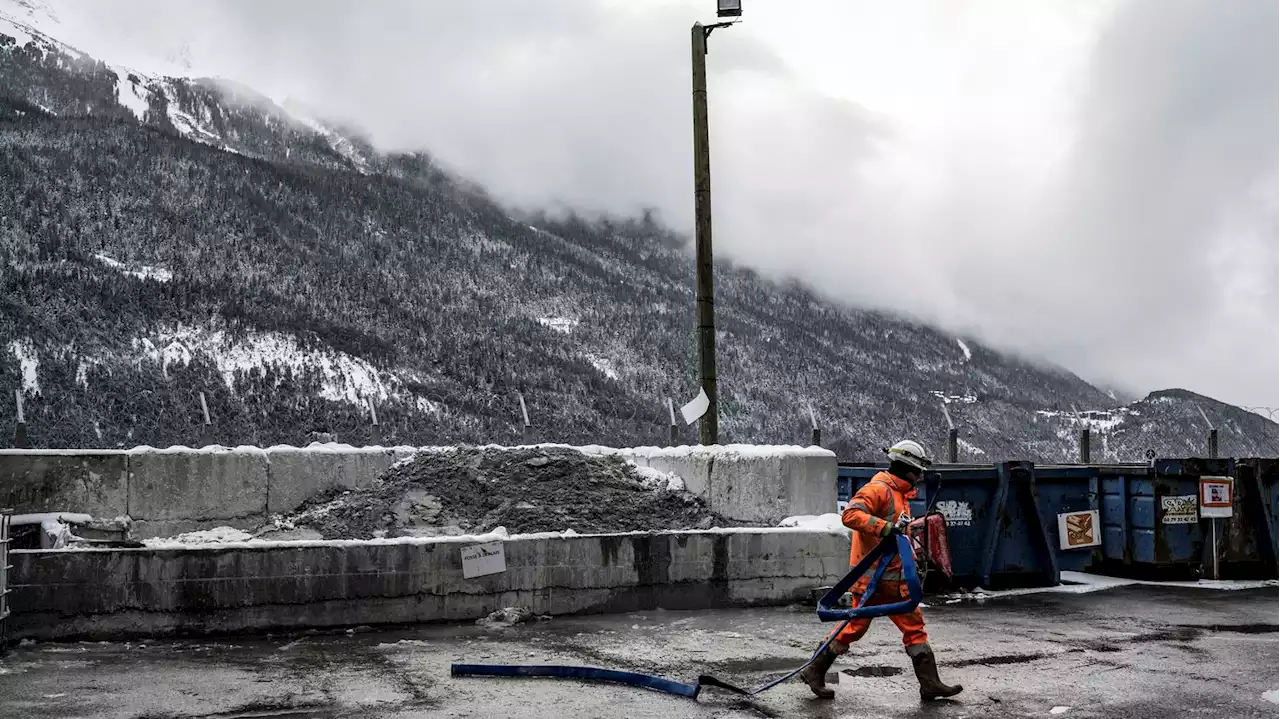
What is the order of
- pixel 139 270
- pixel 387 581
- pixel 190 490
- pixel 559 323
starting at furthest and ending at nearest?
pixel 559 323
pixel 139 270
pixel 190 490
pixel 387 581

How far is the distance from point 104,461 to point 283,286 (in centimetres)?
5882

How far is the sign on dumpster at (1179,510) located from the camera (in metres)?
14.7

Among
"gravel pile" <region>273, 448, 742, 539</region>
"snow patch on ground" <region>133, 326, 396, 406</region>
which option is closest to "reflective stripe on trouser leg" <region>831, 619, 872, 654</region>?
"gravel pile" <region>273, 448, 742, 539</region>

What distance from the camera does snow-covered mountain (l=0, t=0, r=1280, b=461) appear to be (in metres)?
47.8

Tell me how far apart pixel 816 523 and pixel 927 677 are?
475 centimetres

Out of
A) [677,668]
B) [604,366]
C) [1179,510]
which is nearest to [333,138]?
[604,366]

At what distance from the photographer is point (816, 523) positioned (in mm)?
12195

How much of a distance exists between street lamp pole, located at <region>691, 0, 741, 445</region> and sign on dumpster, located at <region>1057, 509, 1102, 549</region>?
14.4 ft

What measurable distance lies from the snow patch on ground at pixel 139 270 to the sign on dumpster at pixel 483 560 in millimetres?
56688

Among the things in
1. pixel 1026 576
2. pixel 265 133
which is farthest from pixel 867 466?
pixel 265 133

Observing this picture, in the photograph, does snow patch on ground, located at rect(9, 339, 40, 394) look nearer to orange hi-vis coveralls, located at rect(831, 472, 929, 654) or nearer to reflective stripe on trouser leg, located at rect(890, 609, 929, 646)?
orange hi-vis coveralls, located at rect(831, 472, 929, 654)

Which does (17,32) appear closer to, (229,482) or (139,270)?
(139,270)

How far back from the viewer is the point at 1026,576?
1414 centimetres

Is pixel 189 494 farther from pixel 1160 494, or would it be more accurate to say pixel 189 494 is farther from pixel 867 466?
pixel 1160 494
